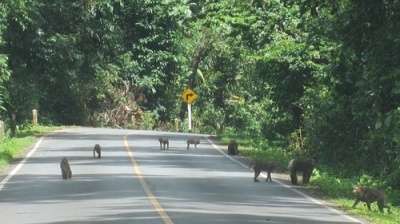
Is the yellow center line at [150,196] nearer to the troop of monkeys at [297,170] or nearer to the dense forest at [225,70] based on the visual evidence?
the troop of monkeys at [297,170]

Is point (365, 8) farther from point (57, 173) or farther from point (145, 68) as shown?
point (145, 68)

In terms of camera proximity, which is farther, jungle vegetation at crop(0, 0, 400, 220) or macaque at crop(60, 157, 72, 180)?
macaque at crop(60, 157, 72, 180)

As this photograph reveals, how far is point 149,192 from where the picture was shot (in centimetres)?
2103

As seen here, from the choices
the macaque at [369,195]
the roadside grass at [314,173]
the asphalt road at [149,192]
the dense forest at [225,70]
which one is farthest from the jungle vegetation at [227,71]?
→ the asphalt road at [149,192]

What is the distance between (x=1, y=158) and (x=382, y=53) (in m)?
16.2

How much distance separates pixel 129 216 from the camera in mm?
16859

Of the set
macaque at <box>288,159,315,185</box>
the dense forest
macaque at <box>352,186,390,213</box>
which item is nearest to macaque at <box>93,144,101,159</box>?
the dense forest

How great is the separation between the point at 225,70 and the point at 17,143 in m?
33.5

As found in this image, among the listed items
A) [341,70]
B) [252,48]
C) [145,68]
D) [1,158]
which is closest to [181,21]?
[341,70]

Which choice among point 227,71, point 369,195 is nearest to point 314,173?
point 369,195

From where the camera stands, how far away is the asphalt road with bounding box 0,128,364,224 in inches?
672

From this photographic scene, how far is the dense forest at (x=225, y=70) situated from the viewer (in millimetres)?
16984

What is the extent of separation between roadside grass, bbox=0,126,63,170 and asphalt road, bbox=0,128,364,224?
0.59 metres

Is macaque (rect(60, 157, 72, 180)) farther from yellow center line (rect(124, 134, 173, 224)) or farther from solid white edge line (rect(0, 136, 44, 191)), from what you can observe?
yellow center line (rect(124, 134, 173, 224))
